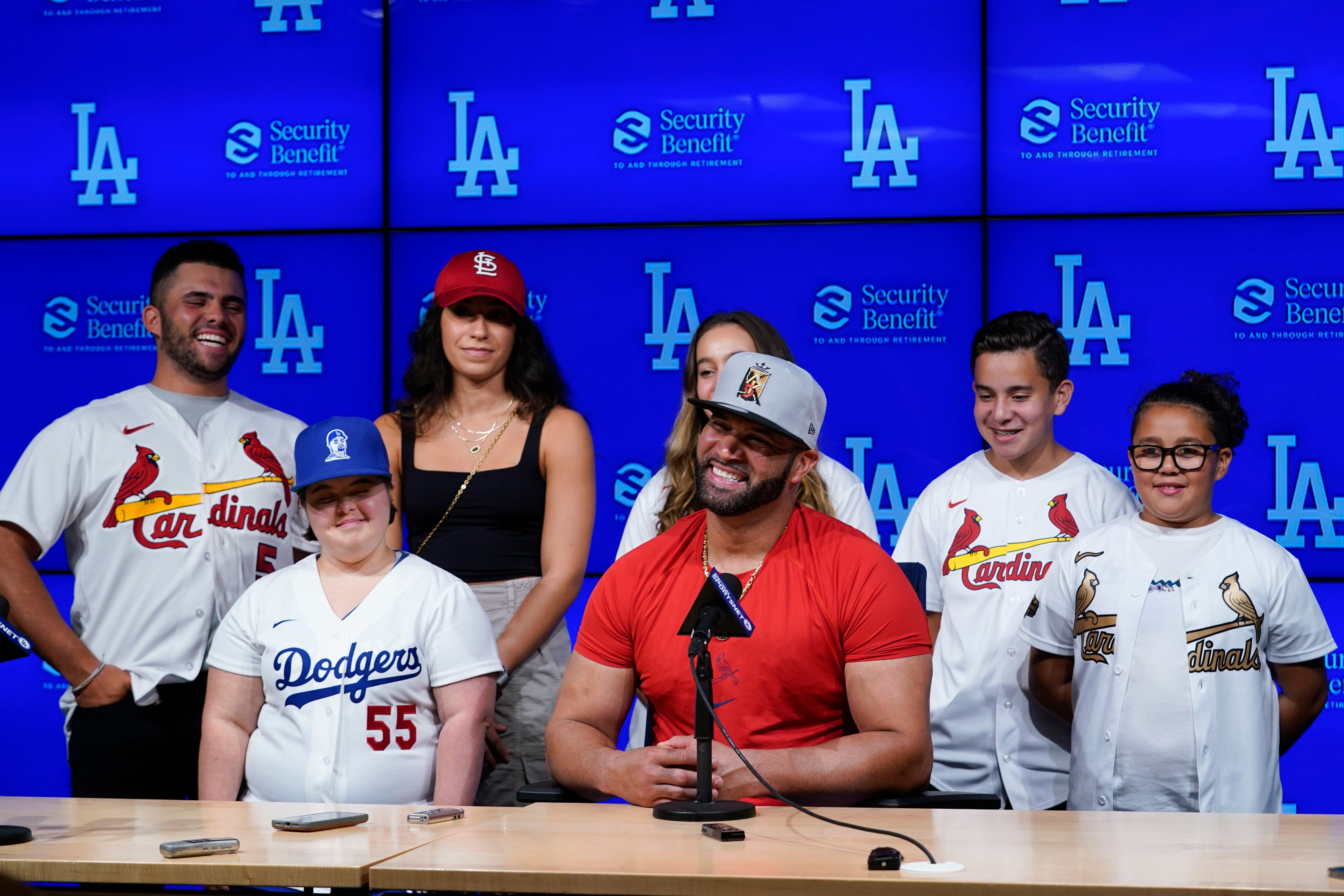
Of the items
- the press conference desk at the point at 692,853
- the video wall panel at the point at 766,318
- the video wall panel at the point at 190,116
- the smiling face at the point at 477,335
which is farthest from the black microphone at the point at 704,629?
the video wall panel at the point at 190,116

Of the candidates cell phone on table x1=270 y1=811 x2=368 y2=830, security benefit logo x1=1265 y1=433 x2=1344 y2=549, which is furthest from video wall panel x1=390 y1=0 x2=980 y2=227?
cell phone on table x1=270 y1=811 x2=368 y2=830

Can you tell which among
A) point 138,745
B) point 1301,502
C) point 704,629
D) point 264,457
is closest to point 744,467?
point 704,629

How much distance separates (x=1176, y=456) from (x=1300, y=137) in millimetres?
2108

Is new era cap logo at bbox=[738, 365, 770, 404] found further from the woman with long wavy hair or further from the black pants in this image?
the black pants

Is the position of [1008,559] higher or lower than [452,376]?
lower

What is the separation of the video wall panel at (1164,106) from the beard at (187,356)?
2608mm

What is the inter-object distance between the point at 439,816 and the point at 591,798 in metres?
0.36

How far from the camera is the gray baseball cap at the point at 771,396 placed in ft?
7.66

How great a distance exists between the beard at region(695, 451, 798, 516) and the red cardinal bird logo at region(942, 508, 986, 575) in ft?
2.49

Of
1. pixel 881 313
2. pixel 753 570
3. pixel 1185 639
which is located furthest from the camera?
pixel 881 313

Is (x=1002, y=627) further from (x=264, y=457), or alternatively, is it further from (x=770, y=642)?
(x=264, y=457)

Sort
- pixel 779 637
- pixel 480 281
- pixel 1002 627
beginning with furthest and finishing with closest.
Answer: pixel 480 281
pixel 1002 627
pixel 779 637

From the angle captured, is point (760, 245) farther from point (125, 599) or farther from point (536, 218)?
point (125, 599)

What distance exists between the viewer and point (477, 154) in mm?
4441
